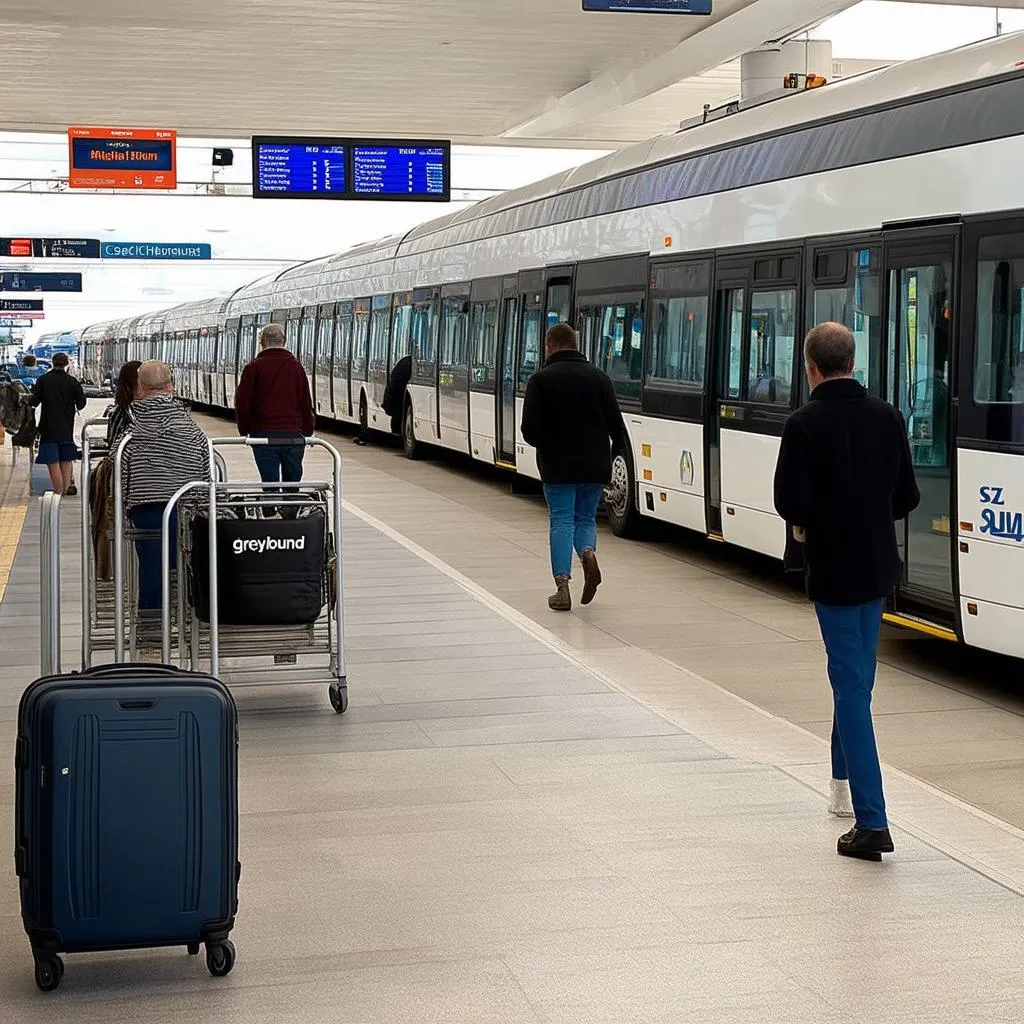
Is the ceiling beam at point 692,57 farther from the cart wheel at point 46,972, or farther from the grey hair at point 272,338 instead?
the cart wheel at point 46,972

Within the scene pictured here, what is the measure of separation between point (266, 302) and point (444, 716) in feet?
109

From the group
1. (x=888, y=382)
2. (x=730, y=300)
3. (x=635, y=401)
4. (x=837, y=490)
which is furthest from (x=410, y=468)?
(x=837, y=490)

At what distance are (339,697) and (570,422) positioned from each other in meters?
3.74

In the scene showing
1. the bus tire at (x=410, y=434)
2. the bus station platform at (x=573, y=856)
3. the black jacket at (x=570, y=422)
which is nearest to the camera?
the bus station platform at (x=573, y=856)

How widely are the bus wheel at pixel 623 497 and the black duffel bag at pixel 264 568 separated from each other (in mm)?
7729

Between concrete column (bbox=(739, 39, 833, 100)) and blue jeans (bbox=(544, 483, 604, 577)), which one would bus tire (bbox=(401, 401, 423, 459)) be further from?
blue jeans (bbox=(544, 483, 604, 577))

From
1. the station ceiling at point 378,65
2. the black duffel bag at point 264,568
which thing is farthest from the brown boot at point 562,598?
the station ceiling at point 378,65

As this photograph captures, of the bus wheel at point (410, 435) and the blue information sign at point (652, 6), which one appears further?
the bus wheel at point (410, 435)

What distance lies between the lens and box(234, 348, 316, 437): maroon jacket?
14953mm

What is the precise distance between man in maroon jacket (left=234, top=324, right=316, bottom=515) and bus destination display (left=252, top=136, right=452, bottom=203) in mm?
11384

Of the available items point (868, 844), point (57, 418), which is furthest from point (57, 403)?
point (868, 844)

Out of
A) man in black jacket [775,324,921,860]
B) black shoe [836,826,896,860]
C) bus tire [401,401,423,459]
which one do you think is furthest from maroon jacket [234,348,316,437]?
bus tire [401,401,423,459]

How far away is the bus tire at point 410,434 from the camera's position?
26.3 m

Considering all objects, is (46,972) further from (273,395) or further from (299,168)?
(299,168)
